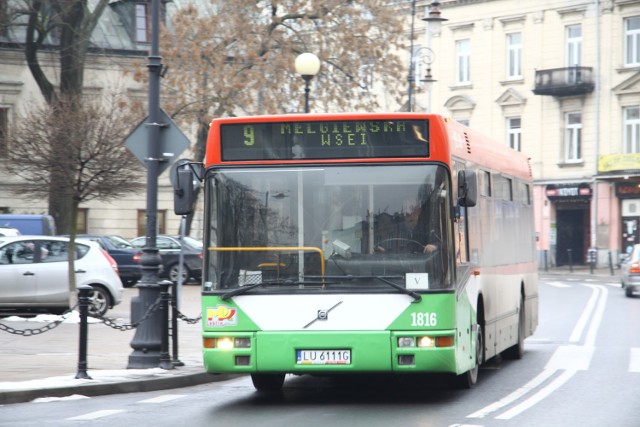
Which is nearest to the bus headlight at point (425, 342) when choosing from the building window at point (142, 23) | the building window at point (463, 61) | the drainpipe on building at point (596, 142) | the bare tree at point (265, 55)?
the bare tree at point (265, 55)

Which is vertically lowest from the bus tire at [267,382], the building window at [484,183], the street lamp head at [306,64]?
the bus tire at [267,382]

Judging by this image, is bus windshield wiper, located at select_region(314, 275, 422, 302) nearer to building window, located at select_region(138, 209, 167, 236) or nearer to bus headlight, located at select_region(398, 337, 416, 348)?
bus headlight, located at select_region(398, 337, 416, 348)

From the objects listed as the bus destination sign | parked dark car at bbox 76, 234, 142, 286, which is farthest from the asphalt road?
parked dark car at bbox 76, 234, 142, 286

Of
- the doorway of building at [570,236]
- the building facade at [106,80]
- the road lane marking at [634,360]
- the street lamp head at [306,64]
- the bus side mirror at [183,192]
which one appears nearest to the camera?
the bus side mirror at [183,192]

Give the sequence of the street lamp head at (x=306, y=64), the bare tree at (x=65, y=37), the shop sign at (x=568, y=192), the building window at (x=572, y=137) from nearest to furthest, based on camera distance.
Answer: the street lamp head at (x=306, y=64)
the bare tree at (x=65, y=37)
the shop sign at (x=568, y=192)
the building window at (x=572, y=137)

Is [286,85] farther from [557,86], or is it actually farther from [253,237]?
[253,237]

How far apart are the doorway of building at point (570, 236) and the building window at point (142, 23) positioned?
20.0m

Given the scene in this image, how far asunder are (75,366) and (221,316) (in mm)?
4129

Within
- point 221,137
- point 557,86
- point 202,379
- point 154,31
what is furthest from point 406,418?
point 557,86

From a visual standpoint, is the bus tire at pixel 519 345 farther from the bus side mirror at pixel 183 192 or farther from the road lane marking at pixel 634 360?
the bus side mirror at pixel 183 192

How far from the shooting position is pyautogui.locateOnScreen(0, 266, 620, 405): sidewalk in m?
12.8

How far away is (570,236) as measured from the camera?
5916 centimetres

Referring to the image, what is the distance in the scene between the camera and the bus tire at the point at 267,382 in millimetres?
13133

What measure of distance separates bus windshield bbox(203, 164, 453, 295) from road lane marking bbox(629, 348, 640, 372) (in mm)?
5051
